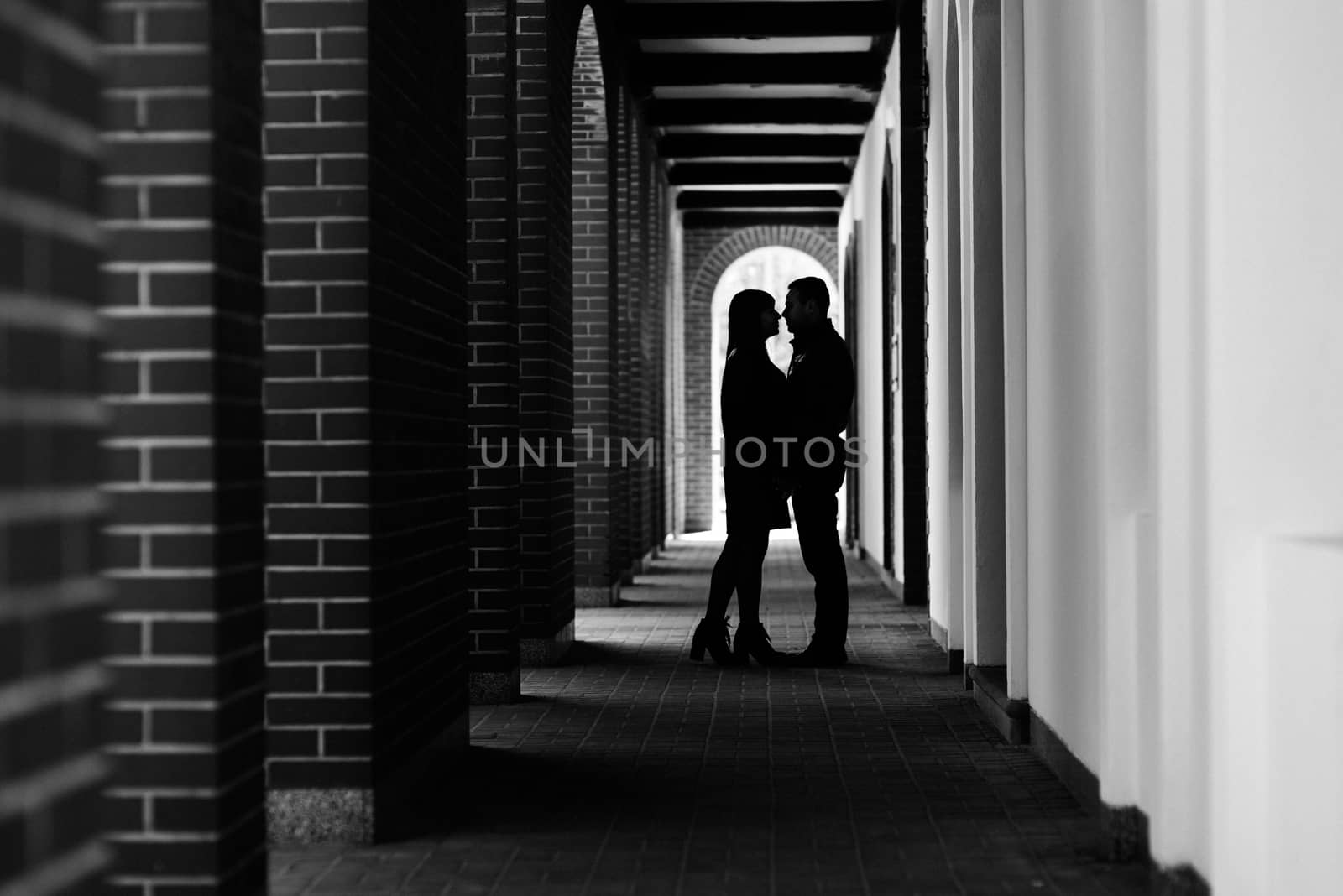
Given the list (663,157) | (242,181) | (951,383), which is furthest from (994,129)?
(663,157)

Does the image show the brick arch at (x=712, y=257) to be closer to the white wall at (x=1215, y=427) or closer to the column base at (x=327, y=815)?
the white wall at (x=1215, y=427)

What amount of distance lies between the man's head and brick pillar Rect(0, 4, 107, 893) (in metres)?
5.50

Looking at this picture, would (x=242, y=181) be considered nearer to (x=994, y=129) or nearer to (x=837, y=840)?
(x=837, y=840)

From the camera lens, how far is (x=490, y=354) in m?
6.20

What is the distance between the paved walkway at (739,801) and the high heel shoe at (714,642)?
141 mm

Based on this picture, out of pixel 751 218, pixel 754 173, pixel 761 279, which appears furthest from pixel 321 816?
pixel 761 279

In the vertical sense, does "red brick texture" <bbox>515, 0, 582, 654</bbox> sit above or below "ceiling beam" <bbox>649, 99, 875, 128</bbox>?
below

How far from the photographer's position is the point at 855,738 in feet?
17.9

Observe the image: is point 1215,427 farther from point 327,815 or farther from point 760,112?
point 760,112

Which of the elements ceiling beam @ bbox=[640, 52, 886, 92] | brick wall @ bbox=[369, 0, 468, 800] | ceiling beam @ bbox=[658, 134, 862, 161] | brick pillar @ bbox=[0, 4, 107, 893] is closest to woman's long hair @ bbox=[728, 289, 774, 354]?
brick wall @ bbox=[369, 0, 468, 800]

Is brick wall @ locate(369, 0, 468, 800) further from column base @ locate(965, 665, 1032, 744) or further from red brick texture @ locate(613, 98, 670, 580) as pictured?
red brick texture @ locate(613, 98, 670, 580)

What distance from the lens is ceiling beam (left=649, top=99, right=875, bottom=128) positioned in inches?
539

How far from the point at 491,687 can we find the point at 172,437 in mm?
3507

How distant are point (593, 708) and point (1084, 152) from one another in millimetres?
2858
